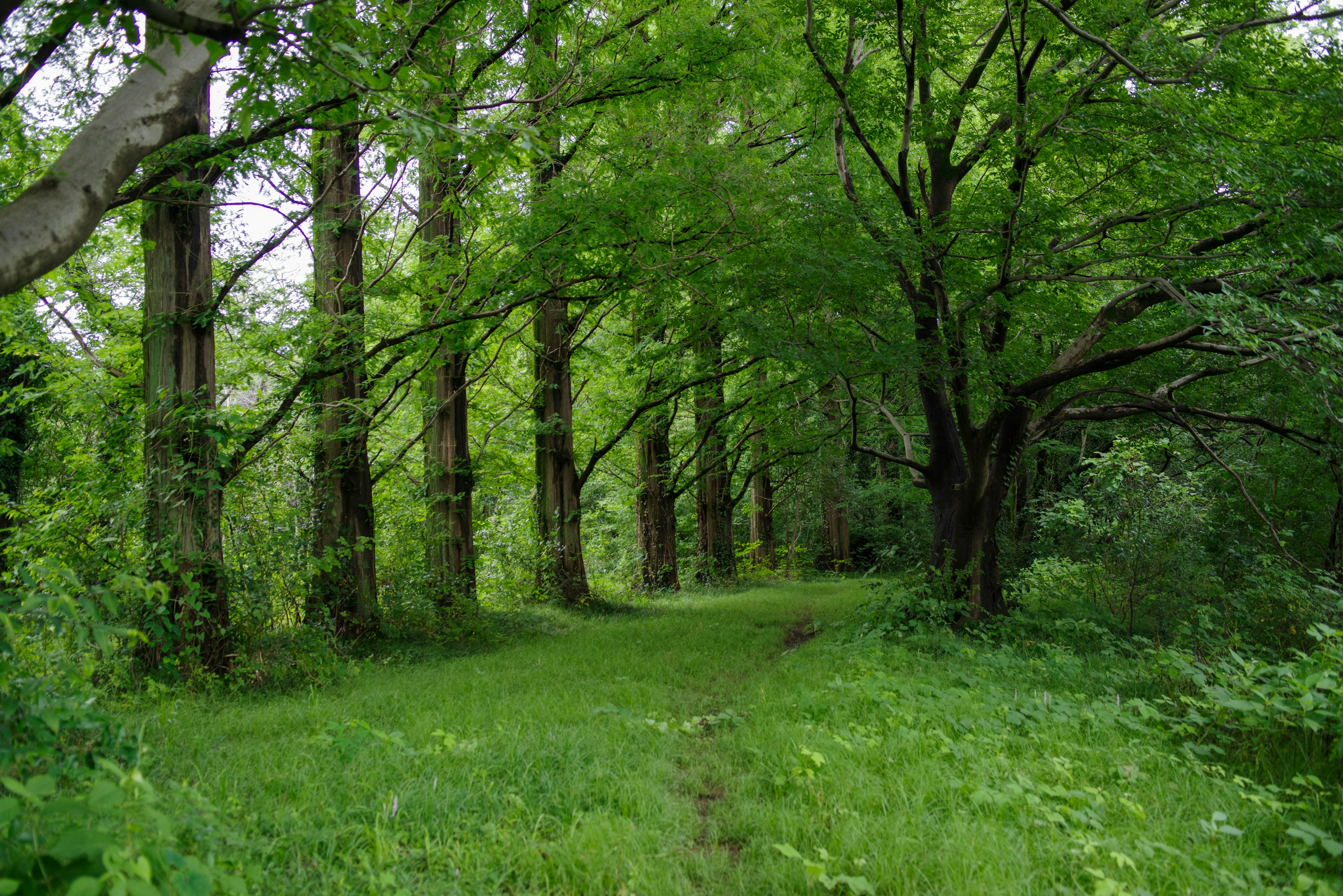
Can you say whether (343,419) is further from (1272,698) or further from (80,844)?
(1272,698)

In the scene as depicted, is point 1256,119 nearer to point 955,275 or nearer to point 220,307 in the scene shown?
point 955,275

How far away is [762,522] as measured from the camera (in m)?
23.8

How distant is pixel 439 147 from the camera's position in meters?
4.21

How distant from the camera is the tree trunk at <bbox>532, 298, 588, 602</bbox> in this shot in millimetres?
13609

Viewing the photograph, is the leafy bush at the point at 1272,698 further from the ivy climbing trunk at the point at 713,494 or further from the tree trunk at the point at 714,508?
the tree trunk at the point at 714,508

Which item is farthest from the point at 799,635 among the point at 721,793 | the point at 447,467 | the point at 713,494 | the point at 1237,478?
the point at 713,494

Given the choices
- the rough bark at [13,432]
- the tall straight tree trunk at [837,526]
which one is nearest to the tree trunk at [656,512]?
the tall straight tree trunk at [837,526]

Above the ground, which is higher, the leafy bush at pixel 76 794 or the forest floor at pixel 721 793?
the leafy bush at pixel 76 794

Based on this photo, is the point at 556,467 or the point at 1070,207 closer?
the point at 1070,207

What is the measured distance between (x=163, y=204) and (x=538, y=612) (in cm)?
796

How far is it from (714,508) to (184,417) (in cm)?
Answer: 1492

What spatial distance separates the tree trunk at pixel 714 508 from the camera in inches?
714

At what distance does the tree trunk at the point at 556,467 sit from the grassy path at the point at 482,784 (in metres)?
6.35

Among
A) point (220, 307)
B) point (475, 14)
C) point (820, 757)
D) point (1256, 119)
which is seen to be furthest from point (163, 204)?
point (1256, 119)
